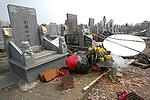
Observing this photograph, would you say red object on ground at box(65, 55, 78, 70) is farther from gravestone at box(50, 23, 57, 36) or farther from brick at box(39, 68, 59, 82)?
gravestone at box(50, 23, 57, 36)

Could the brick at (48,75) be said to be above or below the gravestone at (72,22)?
below

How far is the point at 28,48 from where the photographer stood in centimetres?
365

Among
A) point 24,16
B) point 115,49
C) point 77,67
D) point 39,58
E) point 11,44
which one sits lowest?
point 77,67

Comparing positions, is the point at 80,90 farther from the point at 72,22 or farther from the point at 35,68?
the point at 72,22

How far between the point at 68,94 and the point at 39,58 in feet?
8.15

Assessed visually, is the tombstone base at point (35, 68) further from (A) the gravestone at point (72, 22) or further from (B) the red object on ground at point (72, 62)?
(A) the gravestone at point (72, 22)

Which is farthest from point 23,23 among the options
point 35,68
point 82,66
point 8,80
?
point 82,66

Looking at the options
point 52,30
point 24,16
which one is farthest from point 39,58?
A: point 52,30

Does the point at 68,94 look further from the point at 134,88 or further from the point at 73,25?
the point at 73,25

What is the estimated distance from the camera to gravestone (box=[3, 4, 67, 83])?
3.71 m

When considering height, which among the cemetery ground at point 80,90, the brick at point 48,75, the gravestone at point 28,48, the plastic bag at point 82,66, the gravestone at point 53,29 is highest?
the gravestone at point 53,29

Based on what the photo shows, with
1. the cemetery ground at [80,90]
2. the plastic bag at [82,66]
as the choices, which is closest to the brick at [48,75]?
the cemetery ground at [80,90]

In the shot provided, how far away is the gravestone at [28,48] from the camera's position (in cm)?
371

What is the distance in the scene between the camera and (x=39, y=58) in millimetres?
4516
